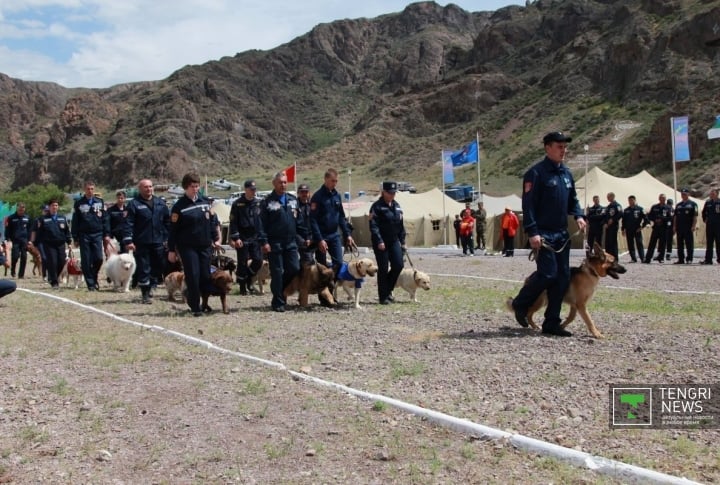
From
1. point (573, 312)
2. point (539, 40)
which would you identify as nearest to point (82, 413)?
point (573, 312)

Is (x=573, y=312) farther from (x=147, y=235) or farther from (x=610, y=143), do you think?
(x=610, y=143)

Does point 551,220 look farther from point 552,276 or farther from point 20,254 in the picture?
point 20,254

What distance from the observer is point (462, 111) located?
128500mm

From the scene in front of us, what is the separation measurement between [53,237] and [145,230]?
4304mm

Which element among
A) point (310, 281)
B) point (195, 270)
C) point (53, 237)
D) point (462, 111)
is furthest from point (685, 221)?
point (462, 111)

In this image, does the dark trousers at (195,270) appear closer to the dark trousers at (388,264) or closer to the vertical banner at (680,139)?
the dark trousers at (388,264)

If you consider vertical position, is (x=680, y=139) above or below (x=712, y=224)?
above

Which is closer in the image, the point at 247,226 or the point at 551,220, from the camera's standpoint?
the point at 551,220

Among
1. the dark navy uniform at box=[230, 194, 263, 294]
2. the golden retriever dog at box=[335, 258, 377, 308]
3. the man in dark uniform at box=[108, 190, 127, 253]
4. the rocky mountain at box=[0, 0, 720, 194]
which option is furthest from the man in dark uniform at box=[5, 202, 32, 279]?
the rocky mountain at box=[0, 0, 720, 194]

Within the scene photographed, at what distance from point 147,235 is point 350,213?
98.1 ft

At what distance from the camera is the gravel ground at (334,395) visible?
4.77 meters

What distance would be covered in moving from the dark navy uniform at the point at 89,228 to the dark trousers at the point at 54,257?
162cm

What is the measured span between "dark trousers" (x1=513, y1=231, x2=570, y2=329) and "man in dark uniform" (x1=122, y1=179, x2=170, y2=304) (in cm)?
732

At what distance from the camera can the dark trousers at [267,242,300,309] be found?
462 inches
